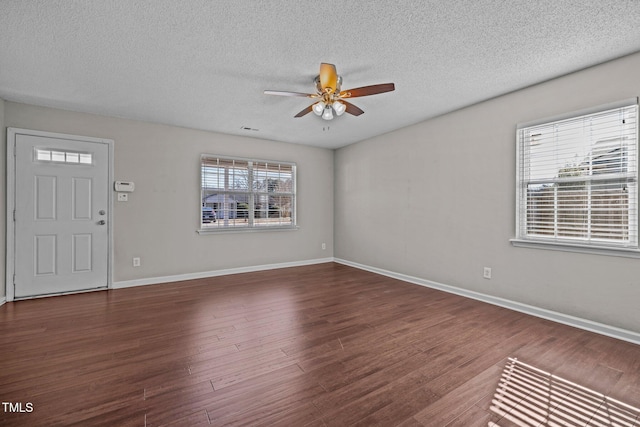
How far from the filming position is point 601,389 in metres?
1.79

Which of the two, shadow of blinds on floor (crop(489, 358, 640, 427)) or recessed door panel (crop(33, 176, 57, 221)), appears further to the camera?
recessed door panel (crop(33, 176, 57, 221))

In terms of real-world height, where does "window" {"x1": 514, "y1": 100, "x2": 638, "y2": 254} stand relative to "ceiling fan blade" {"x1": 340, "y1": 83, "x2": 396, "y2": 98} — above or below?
below

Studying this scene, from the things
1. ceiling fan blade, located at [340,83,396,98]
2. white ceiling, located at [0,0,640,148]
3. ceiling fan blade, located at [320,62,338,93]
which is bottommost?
ceiling fan blade, located at [340,83,396,98]

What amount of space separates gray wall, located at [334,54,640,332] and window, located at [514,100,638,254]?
0.41 ft

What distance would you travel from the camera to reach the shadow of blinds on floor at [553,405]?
1536 mm

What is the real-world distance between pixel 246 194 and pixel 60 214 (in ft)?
8.54

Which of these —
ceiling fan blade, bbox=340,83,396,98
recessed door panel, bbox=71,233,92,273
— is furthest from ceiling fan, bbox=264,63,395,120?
recessed door panel, bbox=71,233,92,273

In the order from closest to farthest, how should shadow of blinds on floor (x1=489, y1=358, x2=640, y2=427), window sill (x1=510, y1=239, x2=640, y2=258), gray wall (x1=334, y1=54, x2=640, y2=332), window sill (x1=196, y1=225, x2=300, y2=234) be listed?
shadow of blinds on floor (x1=489, y1=358, x2=640, y2=427) → window sill (x1=510, y1=239, x2=640, y2=258) → gray wall (x1=334, y1=54, x2=640, y2=332) → window sill (x1=196, y1=225, x2=300, y2=234)

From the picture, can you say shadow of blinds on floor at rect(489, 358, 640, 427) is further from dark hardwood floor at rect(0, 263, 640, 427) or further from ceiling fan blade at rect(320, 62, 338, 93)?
ceiling fan blade at rect(320, 62, 338, 93)

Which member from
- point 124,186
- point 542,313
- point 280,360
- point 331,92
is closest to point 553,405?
point 542,313

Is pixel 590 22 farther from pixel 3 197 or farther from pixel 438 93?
pixel 3 197

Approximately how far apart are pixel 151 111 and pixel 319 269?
3725 mm

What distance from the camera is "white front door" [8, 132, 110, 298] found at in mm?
3576

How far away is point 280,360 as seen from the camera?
2119mm
